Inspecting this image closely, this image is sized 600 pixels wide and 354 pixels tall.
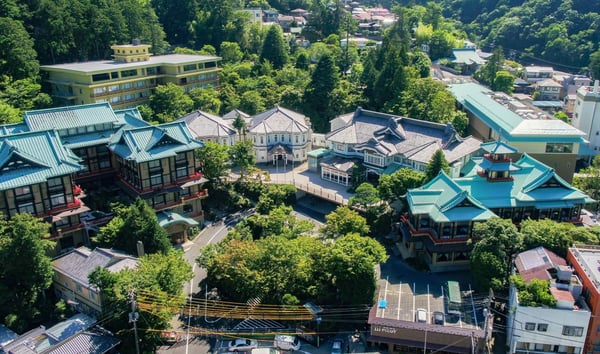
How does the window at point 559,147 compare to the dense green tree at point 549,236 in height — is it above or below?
above

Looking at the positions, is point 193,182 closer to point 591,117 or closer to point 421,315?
point 421,315

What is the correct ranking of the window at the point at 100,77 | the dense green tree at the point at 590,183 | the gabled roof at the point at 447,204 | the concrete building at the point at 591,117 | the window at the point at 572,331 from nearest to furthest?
the window at the point at 572,331 < the gabled roof at the point at 447,204 < the dense green tree at the point at 590,183 < the window at the point at 100,77 < the concrete building at the point at 591,117

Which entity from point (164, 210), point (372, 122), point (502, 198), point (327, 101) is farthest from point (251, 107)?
point (502, 198)

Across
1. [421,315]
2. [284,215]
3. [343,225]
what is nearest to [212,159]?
[284,215]

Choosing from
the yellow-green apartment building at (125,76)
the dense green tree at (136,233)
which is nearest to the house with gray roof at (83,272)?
the dense green tree at (136,233)

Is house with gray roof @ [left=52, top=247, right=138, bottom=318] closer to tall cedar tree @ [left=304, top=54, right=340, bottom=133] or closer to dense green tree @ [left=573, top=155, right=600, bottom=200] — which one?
tall cedar tree @ [left=304, top=54, right=340, bottom=133]

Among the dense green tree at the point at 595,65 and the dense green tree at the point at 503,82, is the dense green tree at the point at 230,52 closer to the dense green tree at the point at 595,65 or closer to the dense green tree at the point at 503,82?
the dense green tree at the point at 503,82
